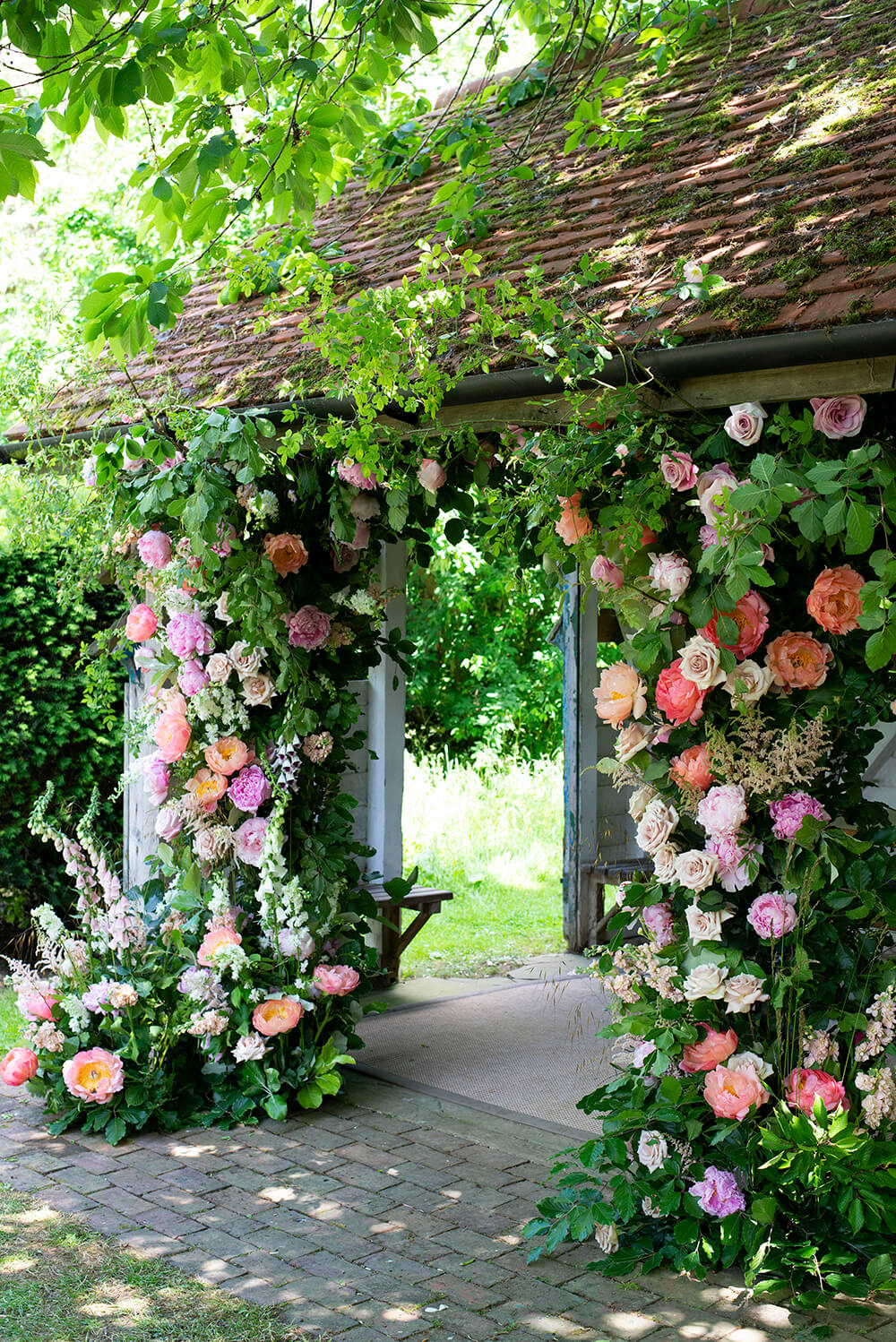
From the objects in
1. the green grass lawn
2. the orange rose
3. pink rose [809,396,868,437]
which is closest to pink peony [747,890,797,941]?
pink rose [809,396,868,437]

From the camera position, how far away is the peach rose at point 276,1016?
199 inches

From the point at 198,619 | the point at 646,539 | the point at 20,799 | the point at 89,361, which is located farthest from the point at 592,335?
the point at 20,799

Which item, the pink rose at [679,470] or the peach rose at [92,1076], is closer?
the pink rose at [679,470]

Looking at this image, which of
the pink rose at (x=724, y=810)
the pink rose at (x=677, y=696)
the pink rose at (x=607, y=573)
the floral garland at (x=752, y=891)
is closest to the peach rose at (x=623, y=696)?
the floral garland at (x=752, y=891)

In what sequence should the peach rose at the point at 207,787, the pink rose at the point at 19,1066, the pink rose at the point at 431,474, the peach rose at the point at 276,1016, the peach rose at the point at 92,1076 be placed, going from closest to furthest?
the pink rose at the point at 431,474 < the peach rose at the point at 92,1076 < the peach rose at the point at 276,1016 < the pink rose at the point at 19,1066 < the peach rose at the point at 207,787

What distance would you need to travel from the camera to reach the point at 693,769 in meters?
3.81

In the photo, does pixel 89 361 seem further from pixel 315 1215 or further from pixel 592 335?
pixel 315 1215

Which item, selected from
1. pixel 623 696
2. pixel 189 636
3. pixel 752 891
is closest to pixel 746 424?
pixel 623 696

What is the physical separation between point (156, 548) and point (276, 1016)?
77.9 inches

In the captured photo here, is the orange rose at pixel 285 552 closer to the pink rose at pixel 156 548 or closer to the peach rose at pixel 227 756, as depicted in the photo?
the pink rose at pixel 156 548

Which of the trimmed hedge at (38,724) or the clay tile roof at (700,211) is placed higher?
the clay tile roof at (700,211)

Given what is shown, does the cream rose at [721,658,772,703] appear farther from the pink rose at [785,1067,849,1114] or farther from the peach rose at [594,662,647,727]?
the pink rose at [785,1067,849,1114]

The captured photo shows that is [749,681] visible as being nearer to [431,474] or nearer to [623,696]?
[623,696]

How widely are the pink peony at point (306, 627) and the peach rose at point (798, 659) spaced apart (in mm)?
2199
